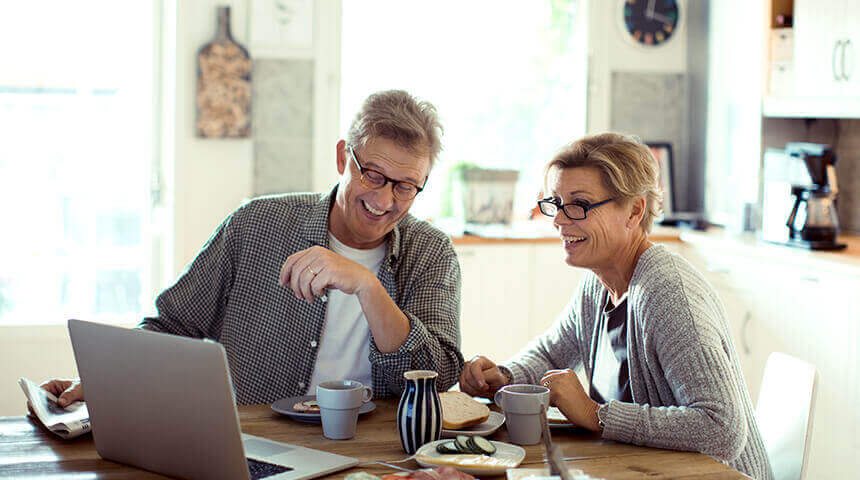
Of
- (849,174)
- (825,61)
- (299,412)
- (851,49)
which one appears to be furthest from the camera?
(849,174)

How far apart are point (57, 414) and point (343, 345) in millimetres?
635

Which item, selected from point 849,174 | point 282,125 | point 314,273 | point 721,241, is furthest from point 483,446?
point 849,174

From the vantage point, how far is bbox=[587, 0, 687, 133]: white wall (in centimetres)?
432

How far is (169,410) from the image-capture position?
128cm

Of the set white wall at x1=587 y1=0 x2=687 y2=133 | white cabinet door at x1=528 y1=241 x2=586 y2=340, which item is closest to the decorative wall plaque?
white cabinet door at x1=528 y1=241 x2=586 y2=340

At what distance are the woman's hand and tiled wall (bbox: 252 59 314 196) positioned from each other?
8.45ft

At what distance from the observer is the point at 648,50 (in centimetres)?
439

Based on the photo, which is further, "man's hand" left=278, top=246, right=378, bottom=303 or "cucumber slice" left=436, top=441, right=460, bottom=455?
"man's hand" left=278, top=246, right=378, bottom=303

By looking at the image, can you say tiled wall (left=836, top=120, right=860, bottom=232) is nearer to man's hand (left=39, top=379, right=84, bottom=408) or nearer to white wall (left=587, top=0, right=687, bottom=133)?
white wall (left=587, top=0, right=687, bottom=133)

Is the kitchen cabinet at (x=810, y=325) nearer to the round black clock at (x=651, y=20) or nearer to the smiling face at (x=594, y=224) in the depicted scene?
the round black clock at (x=651, y=20)

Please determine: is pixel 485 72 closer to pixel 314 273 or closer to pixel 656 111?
pixel 656 111

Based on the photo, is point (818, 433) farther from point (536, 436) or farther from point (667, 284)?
point (536, 436)

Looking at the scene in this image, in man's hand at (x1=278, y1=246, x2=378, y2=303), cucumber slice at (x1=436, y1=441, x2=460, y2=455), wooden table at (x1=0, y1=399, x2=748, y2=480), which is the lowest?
wooden table at (x1=0, y1=399, x2=748, y2=480)

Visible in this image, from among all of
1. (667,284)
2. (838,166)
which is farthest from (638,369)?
(838,166)
